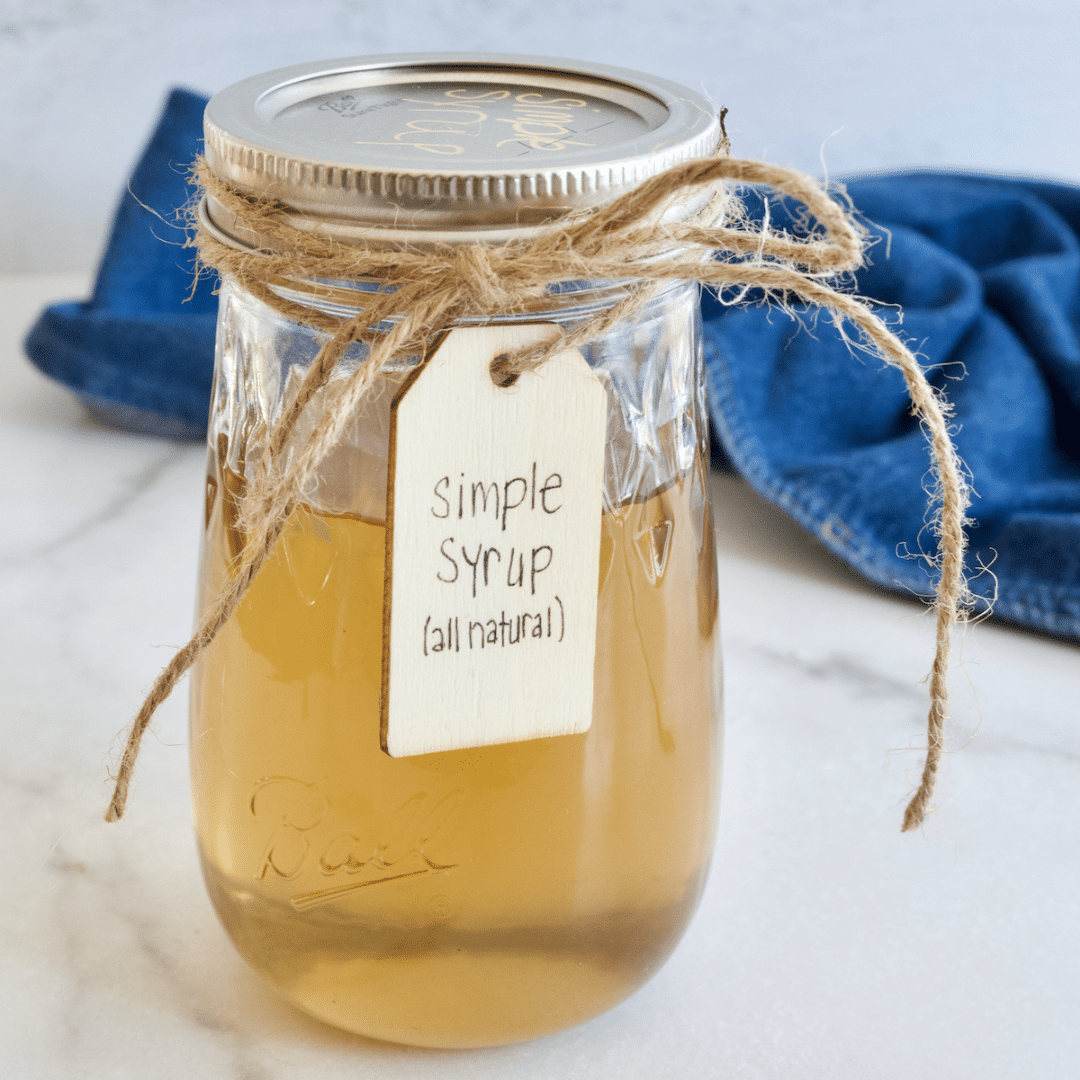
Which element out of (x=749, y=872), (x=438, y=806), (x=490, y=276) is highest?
(x=490, y=276)

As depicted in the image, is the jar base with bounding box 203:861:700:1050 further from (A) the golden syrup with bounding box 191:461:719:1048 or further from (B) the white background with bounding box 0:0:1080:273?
(B) the white background with bounding box 0:0:1080:273

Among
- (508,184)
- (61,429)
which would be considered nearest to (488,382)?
(508,184)

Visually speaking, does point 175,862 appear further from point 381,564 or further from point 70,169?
point 70,169

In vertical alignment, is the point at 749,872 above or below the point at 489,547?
below

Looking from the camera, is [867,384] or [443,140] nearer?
[443,140]

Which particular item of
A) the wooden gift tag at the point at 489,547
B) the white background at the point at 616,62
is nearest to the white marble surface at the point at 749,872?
the wooden gift tag at the point at 489,547

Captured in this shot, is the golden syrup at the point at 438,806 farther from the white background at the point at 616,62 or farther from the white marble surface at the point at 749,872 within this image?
the white background at the point at 616,62

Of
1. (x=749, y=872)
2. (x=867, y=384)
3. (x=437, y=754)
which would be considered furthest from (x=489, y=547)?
(x=867, y=384)

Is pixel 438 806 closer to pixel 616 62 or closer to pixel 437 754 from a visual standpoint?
pixel 437 754
